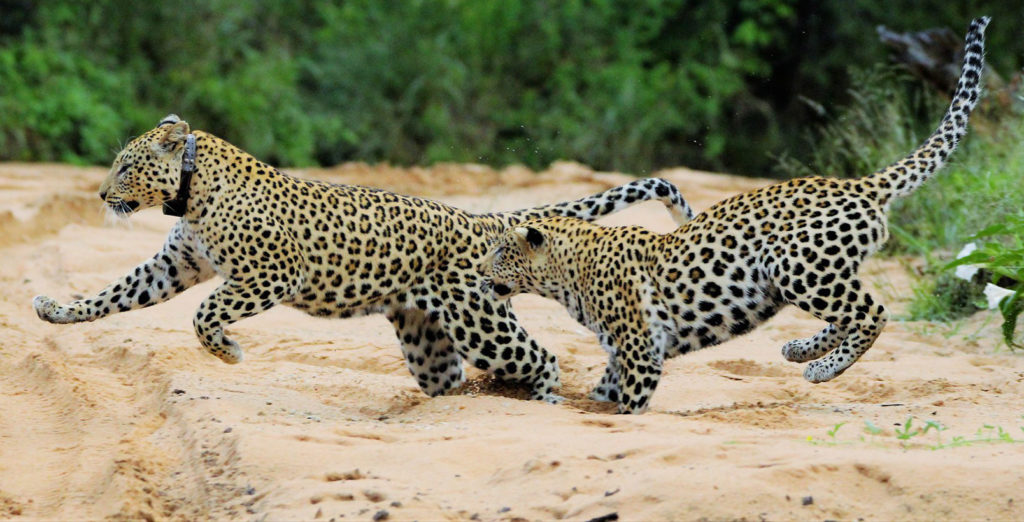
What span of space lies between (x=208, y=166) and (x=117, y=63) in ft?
47.6

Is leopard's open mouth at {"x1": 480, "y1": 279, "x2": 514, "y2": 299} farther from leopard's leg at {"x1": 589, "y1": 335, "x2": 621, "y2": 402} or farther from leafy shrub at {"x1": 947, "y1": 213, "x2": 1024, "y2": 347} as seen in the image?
leafy shrub at {"x1": 947, "y1": 213, "x2": 1024, "y2": 347}

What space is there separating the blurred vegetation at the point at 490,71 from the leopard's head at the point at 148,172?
500 inches

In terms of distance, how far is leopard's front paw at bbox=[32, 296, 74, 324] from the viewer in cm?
716

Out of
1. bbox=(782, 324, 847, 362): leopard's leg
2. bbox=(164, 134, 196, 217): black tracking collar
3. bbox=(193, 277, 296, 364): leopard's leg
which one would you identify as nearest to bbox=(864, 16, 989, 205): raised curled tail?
bbox=(782, 324, 847, 362): leopard's leg

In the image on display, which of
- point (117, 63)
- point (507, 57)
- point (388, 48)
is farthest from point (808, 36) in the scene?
point (117, 63)

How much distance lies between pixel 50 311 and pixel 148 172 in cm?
93

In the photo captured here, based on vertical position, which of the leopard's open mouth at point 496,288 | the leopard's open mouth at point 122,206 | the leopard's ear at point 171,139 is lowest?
the leopard's open mouth at point 496,288

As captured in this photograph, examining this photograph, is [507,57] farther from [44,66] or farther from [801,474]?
[801,474]

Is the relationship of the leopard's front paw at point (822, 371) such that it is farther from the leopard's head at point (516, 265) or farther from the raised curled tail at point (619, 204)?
the leopard's head at point (516, 265)

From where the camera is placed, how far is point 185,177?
7.00m

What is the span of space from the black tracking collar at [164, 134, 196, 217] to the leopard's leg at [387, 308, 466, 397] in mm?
1268

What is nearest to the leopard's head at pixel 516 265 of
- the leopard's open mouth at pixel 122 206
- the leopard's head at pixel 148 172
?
the leopard's head at pixel 148 172

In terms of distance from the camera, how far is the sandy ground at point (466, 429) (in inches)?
191

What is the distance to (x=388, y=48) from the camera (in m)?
21.8
